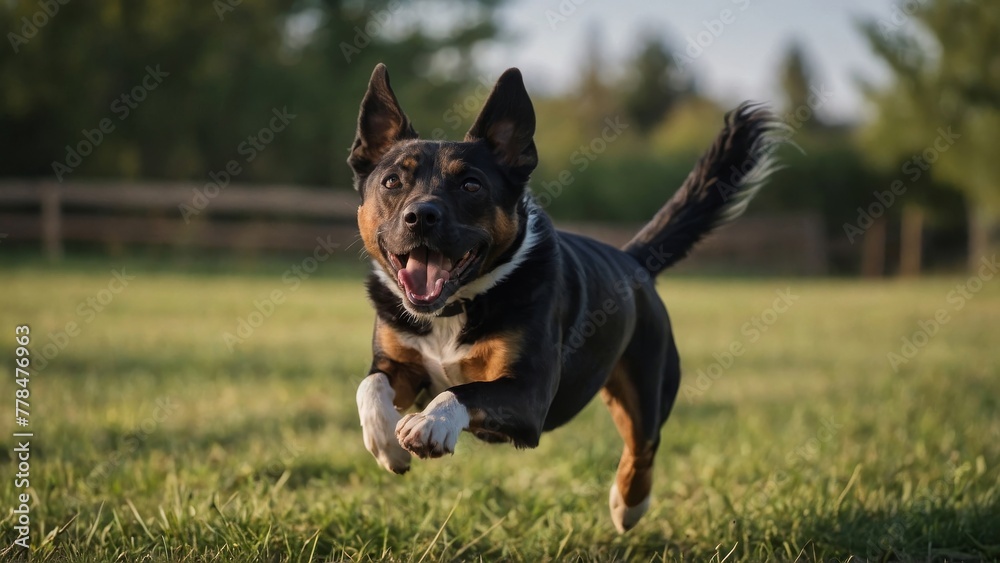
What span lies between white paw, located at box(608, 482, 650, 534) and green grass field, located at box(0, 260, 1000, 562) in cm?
9

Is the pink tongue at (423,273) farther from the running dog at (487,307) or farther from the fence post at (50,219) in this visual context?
the fence post at (50,219)

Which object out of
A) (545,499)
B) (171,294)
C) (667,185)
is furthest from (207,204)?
(545,499)

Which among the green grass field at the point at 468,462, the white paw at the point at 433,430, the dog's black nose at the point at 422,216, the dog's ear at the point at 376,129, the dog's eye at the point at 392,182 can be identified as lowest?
the green grass field at the point at 468,462

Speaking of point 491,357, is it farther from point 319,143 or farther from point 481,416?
point 319,143

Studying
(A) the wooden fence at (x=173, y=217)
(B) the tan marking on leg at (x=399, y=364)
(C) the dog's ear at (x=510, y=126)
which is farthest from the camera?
(A) the wooden fence at (x=173, y=217)

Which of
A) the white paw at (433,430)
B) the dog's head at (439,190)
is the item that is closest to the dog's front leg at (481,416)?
the white paw at (433,430)

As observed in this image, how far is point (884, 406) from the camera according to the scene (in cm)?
786

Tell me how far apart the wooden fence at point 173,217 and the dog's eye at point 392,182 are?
671 inches

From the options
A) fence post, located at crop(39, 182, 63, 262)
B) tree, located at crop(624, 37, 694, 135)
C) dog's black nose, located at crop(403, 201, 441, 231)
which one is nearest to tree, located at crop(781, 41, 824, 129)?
tree, located at crop(624, 37, 694, 135)

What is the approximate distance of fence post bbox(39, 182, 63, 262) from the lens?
20.5 meters

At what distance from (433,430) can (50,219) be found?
19535 millimetres

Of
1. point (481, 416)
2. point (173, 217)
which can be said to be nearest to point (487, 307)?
point (481, 416)

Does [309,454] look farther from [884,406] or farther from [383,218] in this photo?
[884,406]

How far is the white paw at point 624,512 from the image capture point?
4398mm
